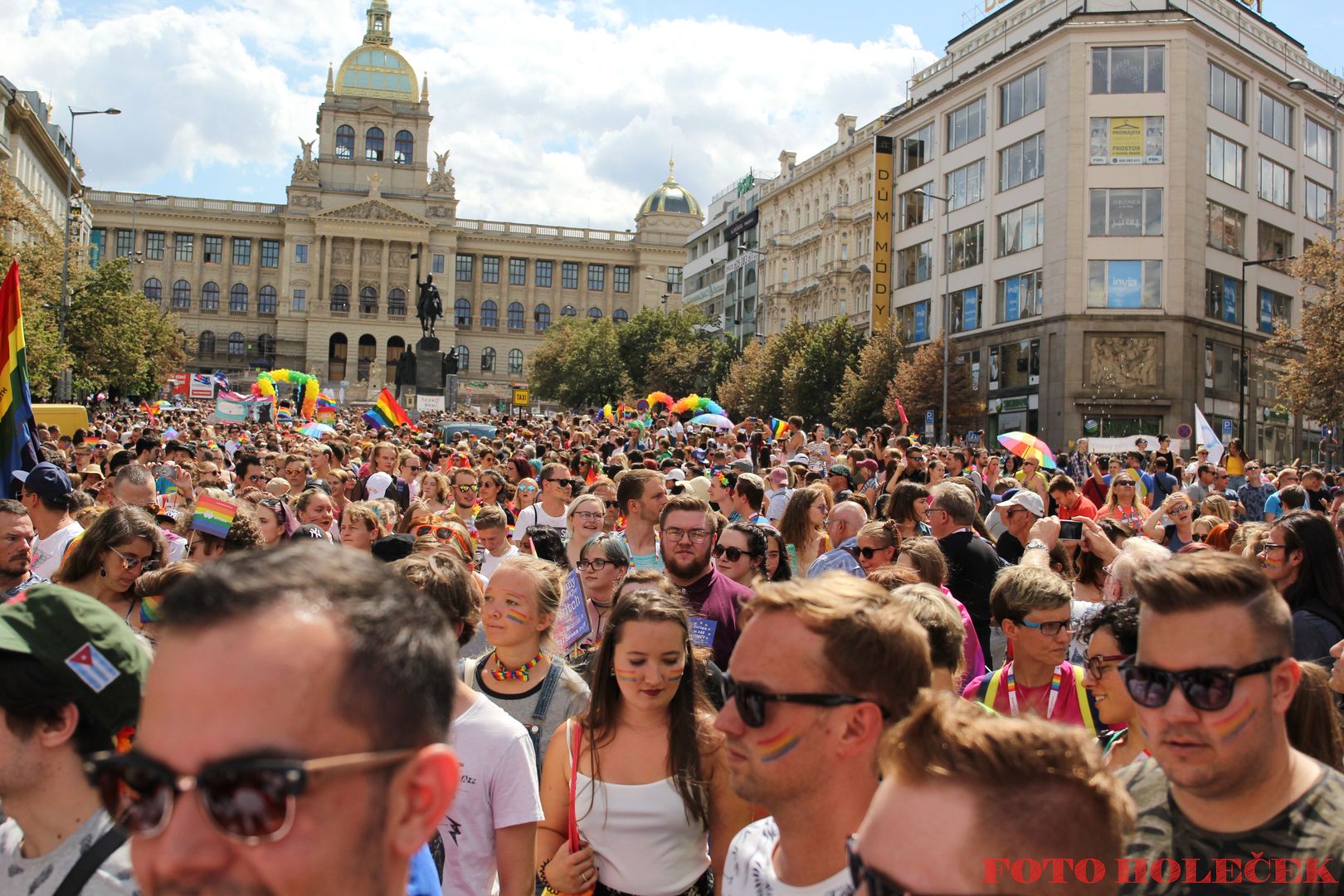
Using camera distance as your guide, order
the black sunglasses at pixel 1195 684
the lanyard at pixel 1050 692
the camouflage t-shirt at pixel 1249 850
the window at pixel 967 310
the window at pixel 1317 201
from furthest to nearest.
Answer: the window at pixel 1317 201 → the window at pixel 967 310 → the lanyard at pixel 1050 692 → the black sunglasses at pixel 1195 684 → the camouflage t-shirt at pixel 1249 850

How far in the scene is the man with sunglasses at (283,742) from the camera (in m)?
1.50

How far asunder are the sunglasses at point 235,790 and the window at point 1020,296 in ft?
157

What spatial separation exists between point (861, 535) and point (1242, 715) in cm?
455

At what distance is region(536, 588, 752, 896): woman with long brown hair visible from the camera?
3.67 meters

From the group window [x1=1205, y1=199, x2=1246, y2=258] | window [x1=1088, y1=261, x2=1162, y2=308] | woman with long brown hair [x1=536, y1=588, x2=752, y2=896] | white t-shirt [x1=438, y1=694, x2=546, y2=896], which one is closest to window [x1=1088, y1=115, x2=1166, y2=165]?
window [x1=1205, y1=199, x2=1246, y2=258]

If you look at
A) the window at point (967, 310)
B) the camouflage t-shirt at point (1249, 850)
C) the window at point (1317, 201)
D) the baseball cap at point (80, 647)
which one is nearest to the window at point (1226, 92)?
the window at point (1317, 201)

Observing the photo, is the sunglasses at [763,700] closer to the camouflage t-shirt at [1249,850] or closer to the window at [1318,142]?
the camouflage t-shirt at [1249,850]

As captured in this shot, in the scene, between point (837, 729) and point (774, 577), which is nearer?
point (837, 729)

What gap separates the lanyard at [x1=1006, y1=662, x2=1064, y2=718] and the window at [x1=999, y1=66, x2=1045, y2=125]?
153 ft

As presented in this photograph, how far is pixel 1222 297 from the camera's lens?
47.2 meters

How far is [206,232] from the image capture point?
10944 cm

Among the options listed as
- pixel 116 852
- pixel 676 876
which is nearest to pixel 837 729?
pixel 676 876

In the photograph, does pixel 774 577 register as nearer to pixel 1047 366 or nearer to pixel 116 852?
pixel 116 852

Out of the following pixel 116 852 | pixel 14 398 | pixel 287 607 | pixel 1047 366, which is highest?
pixel 1047 366
